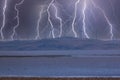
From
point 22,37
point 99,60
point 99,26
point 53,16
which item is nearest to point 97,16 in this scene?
point 99,26

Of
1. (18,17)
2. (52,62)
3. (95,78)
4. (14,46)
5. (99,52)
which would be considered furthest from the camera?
(18,17)

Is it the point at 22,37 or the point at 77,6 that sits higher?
the point at 77,6

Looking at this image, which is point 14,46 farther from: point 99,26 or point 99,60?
point 99,60

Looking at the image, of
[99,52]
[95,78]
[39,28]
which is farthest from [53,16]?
[95,78]

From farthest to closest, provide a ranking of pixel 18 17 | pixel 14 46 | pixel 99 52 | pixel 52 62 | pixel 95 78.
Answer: pixel 18 17 → pixel 14 46 → pixel 99 52 → pixel 52 62 → pixel 95 78

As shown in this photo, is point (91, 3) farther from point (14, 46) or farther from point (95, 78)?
point (95, 78)

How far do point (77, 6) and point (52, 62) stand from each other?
2620mm

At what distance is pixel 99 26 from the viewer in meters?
8.00

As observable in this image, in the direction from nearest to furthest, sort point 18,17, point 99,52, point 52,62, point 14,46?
point 52,62, point 99,52, point 14,46, point 18,17

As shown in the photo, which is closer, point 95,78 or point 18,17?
point 95,78

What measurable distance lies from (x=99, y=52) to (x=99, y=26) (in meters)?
1.19

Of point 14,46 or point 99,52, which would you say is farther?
Answer: point 14,46

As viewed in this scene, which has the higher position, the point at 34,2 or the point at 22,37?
the point at 34,2

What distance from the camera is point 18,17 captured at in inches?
329
